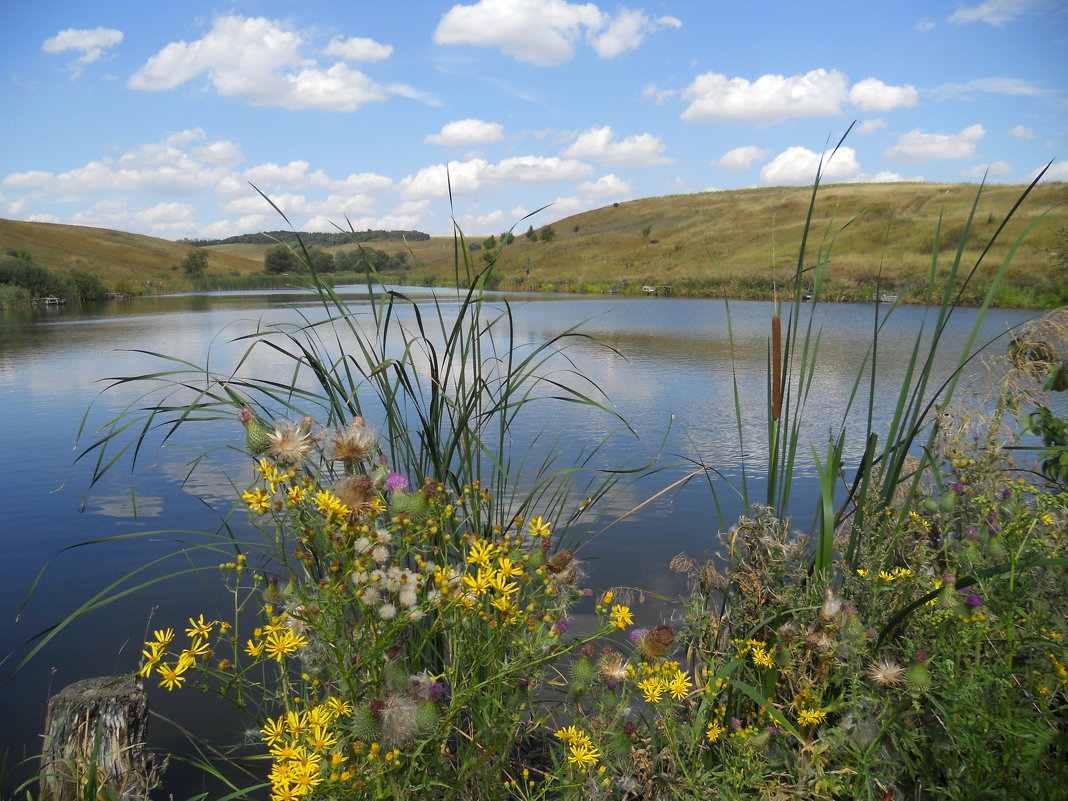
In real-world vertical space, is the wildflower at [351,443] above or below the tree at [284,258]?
below

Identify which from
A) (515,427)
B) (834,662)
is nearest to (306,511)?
(834,662)

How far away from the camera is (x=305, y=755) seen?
107cm

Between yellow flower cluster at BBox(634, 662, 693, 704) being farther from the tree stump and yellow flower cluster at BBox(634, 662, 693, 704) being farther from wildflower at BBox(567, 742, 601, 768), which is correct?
Result: the tree stump

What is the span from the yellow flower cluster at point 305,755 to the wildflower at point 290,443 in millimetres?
463

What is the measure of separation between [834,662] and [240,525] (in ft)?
13.0

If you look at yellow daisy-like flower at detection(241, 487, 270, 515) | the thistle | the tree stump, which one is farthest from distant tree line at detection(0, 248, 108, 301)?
yellow daisy-like flower at detection(241, 487, 270, 515)

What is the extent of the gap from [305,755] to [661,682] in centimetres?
67

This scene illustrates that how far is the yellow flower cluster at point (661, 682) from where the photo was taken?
1307mm

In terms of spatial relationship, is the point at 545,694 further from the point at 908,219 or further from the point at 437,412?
→ the point at 908,219

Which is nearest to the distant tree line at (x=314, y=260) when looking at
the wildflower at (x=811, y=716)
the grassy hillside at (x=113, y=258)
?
the wildflower at (x=811, y=716)

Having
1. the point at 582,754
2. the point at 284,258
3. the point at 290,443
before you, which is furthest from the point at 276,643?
the point at 284,258

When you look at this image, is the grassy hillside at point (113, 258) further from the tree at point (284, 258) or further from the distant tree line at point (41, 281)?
the tree at point (284, 258)

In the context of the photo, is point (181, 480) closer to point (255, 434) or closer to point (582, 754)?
point (255, 434)

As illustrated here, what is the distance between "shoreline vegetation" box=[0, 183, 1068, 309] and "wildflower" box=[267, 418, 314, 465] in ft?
42.8
